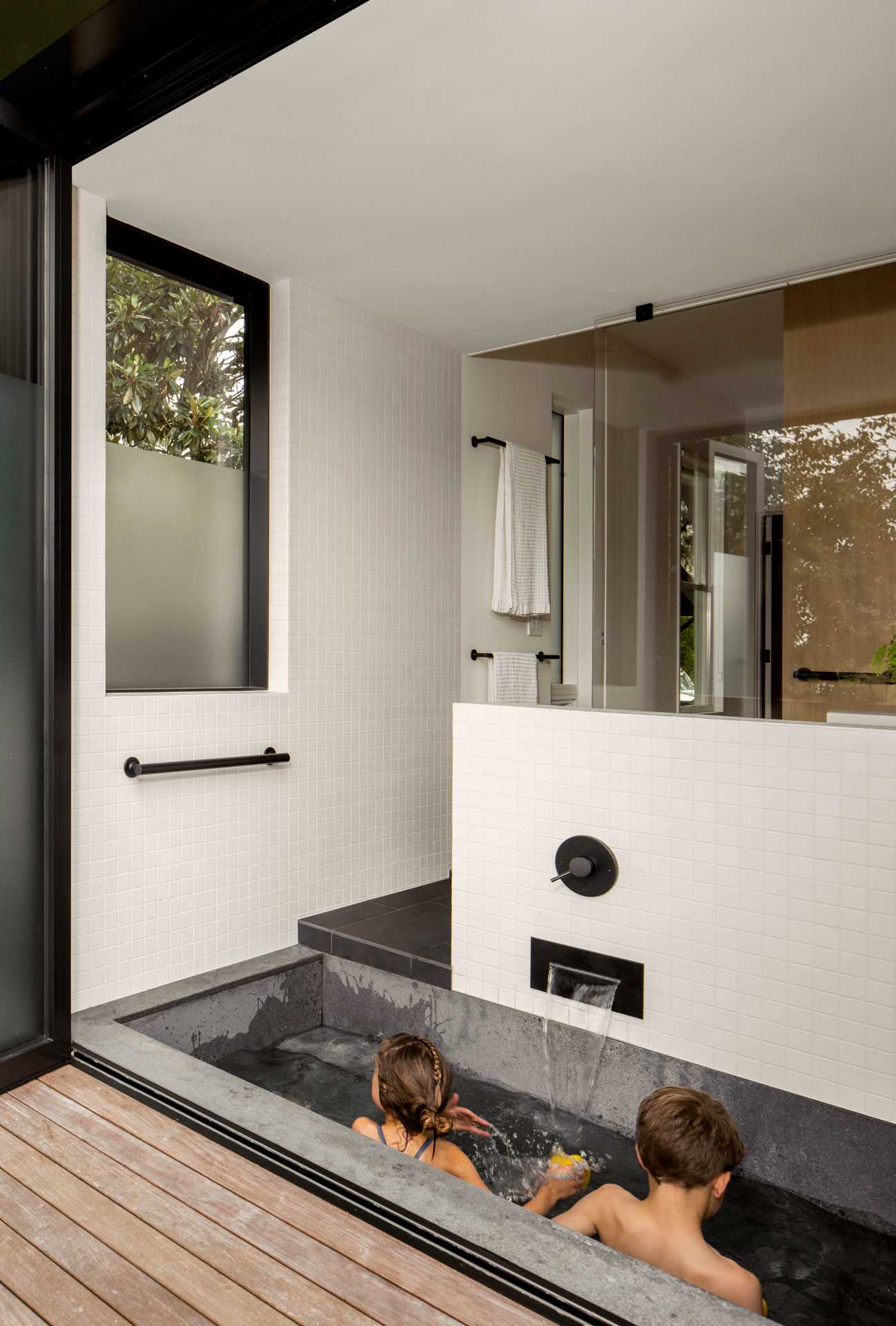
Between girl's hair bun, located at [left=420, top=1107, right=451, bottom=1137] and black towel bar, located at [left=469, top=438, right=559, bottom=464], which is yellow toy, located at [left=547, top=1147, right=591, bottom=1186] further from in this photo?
black towel bar, located at [left=469, top=438, right=559, bottom=464]

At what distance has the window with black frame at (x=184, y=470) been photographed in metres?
2.90

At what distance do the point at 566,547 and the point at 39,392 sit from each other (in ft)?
10.3

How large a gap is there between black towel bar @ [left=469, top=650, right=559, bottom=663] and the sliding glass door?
2126 millimetres

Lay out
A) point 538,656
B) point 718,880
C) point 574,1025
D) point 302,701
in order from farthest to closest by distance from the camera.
Result: point 538,656
point 302,701
point 574,1025
point 718,880

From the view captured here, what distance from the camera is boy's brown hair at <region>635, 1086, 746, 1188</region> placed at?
1.75 metres

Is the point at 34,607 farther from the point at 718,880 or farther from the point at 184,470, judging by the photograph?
Answer: the point at 718,880

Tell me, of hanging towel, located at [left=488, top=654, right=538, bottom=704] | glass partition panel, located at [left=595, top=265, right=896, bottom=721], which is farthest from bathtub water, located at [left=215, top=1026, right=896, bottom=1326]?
hanging towel, located at [left=488, top=654, right=538, bottom=704]

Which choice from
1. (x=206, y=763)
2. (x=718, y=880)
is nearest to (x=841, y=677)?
(x=718, y=880)

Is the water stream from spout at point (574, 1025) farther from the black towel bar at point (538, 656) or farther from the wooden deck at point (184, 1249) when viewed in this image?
the black towel bar at point (538, 656)

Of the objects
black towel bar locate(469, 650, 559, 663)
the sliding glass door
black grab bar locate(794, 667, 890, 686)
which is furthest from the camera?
black towel bar locate(469, 650, 559, 663)

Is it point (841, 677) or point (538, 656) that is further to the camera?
point (538, 656)

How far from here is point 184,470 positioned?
309 centimetres

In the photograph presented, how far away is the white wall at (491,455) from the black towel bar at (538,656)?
21 mm

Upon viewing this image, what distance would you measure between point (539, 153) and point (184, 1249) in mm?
2585
